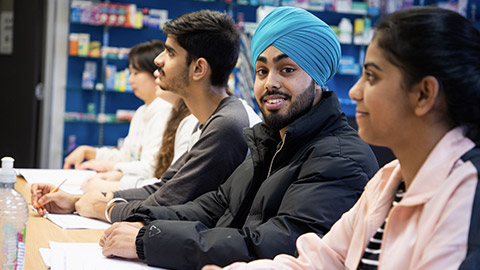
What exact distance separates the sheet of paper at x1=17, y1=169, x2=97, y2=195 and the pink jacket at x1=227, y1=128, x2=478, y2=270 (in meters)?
1.71

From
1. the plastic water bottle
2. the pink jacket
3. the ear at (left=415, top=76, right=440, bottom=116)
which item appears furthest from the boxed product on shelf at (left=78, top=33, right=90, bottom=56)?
the ear at (left=415, top=76, right=440, bottom=116)

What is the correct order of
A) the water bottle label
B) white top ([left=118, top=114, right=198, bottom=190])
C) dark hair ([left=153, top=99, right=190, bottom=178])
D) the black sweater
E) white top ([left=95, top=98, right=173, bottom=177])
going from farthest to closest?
white top ([left=95, top=98, right=173, bottom=177])
dark hair ([left=153, top=99, right=190, bottom=178])
white top ([left=118, top=114, right=198, bottom=190])
the black sweater
the water bottle label

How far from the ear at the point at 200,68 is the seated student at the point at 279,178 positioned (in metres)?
0.55

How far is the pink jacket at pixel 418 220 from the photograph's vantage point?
3.13 feet

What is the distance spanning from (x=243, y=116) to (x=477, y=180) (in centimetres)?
132

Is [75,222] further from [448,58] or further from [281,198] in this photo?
[448,58]

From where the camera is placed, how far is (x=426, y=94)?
105 cm

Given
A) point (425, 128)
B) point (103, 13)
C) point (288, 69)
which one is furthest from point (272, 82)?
point (103, 13)

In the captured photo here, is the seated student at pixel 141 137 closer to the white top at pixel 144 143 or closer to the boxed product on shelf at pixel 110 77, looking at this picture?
the white top at pixel 144 143

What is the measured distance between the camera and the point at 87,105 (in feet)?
22.7

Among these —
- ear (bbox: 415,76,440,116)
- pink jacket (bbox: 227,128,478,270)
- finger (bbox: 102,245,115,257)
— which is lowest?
finger (bbox: 102,245,115,257)

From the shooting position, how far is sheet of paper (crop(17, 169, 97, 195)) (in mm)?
2863

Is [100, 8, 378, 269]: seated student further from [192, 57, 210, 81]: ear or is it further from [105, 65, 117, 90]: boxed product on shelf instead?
[105, 65, 117, 90]: boxed product on shelf

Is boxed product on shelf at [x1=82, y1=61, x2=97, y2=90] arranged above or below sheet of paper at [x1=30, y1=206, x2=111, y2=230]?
below
